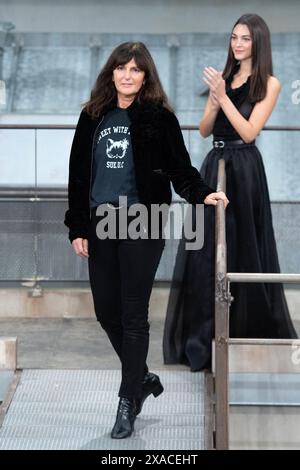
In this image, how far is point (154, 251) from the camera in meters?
4.97

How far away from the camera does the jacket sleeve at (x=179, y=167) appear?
495cm

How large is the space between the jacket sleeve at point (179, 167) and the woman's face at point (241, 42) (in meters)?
1.05

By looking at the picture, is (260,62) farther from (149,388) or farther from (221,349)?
(221,349)

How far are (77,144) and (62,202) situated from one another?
8.78 feet

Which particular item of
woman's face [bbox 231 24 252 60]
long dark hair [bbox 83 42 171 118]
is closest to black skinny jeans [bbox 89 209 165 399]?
long dark hair [bbox 83 42 171 118]

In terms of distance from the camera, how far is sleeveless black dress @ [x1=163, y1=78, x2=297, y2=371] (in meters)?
6.09

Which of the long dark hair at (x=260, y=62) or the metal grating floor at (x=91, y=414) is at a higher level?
the long dark hair at (x=260, y=62)

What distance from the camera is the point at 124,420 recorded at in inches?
199

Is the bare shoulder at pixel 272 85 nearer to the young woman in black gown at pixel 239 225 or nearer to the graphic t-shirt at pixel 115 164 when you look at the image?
the young woman in black gown at pixel 239 225

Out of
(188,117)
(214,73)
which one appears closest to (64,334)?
(214,73)

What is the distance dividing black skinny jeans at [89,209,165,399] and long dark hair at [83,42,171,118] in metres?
0.48

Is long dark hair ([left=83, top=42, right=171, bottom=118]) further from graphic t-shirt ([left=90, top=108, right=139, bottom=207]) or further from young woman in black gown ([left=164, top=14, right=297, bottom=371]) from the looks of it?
young woman in black gown ([left=164, top=14, right=297, bottom=371])

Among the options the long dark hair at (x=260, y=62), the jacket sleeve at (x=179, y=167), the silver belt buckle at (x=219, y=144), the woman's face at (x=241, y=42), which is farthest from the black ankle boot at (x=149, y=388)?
the woman's face at (x=241, y=42)

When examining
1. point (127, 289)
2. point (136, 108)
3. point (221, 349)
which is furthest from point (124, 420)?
point (136, 108)
